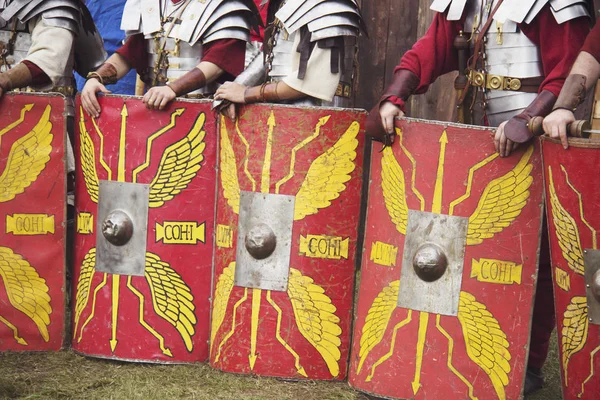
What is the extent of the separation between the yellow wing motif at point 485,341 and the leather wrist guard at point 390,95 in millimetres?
631

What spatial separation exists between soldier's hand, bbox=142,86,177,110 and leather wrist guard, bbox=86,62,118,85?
17.9 inches

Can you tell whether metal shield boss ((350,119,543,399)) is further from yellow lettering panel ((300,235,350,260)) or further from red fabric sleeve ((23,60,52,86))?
red fabric sleeve ((23,60,52,86))

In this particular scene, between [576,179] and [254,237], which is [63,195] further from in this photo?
[576,179]

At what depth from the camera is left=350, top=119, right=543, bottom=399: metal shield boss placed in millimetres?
3111

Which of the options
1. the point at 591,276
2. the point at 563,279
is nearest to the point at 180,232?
the point at 563,279

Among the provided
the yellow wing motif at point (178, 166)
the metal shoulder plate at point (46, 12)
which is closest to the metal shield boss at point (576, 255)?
the yellow wing motif at point (178, 166)

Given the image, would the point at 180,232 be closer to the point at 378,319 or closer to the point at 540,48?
the point at 378,319

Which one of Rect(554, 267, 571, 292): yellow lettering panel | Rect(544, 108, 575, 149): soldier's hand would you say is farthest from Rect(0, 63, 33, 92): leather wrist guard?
Rect(554, 267, 571, 292): yellow lettering panel

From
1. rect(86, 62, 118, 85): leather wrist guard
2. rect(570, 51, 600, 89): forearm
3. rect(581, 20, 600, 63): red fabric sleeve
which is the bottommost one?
rect(86, 62, 118, 85): leather wrist guard

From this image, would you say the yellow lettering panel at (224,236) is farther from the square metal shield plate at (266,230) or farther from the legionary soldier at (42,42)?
the legionary soldier at (42,42)

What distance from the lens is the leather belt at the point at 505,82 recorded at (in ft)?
11.0

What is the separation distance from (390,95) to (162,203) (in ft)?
→ 3.34

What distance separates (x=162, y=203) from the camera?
3682 millimetres

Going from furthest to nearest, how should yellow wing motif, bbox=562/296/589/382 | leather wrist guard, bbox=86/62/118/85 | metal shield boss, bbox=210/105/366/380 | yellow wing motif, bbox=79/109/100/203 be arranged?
leather wrist guard, bbox=86/62/118/85 < yellow wing motif, bbox=79/109/100/203 < metal shield boss, bbox=210/105/366/380 < yellow wing motif, bbox=562/296/589/382
